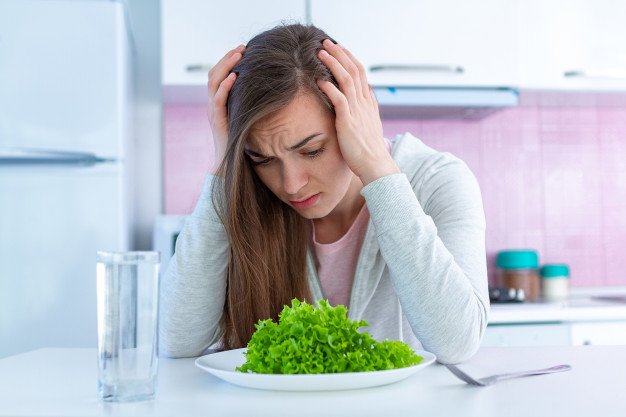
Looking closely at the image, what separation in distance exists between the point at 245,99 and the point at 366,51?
1.38 meters

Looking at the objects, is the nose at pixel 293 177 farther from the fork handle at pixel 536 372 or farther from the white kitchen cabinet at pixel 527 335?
the white kitchen cabinet at pixel 527 335

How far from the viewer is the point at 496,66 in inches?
103

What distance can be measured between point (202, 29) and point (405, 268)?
1.61m

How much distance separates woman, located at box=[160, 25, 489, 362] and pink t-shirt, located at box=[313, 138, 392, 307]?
28 mm

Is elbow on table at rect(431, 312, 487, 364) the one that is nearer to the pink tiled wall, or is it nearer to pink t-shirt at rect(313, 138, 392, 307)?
pink t-shirt at rect(313, 138, 392, 307)

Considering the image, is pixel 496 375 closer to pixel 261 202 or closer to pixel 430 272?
pixel 430 272

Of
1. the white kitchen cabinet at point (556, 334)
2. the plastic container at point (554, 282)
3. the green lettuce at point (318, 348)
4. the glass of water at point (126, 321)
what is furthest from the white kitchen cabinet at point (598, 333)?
the glass of water at point (126, 321)

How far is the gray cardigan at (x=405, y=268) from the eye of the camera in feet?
3.63

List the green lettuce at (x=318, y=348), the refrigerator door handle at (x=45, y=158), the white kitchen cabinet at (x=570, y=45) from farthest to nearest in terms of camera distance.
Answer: the white kitchen cabinet at (x=570, y=45), the refrigerator door handle at (x=45, y=158), the green lettuce at (x=318, y=348)

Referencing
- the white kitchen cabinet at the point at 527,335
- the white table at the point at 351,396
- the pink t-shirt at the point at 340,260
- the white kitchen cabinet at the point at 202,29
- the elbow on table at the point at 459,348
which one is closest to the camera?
the white table at the point at 351,396

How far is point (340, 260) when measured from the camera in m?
1.52

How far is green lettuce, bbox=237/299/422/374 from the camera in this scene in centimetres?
83

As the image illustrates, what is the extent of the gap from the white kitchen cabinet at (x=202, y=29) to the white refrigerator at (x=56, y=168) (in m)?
0.27

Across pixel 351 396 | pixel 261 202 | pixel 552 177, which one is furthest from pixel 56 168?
pixel 552 177
